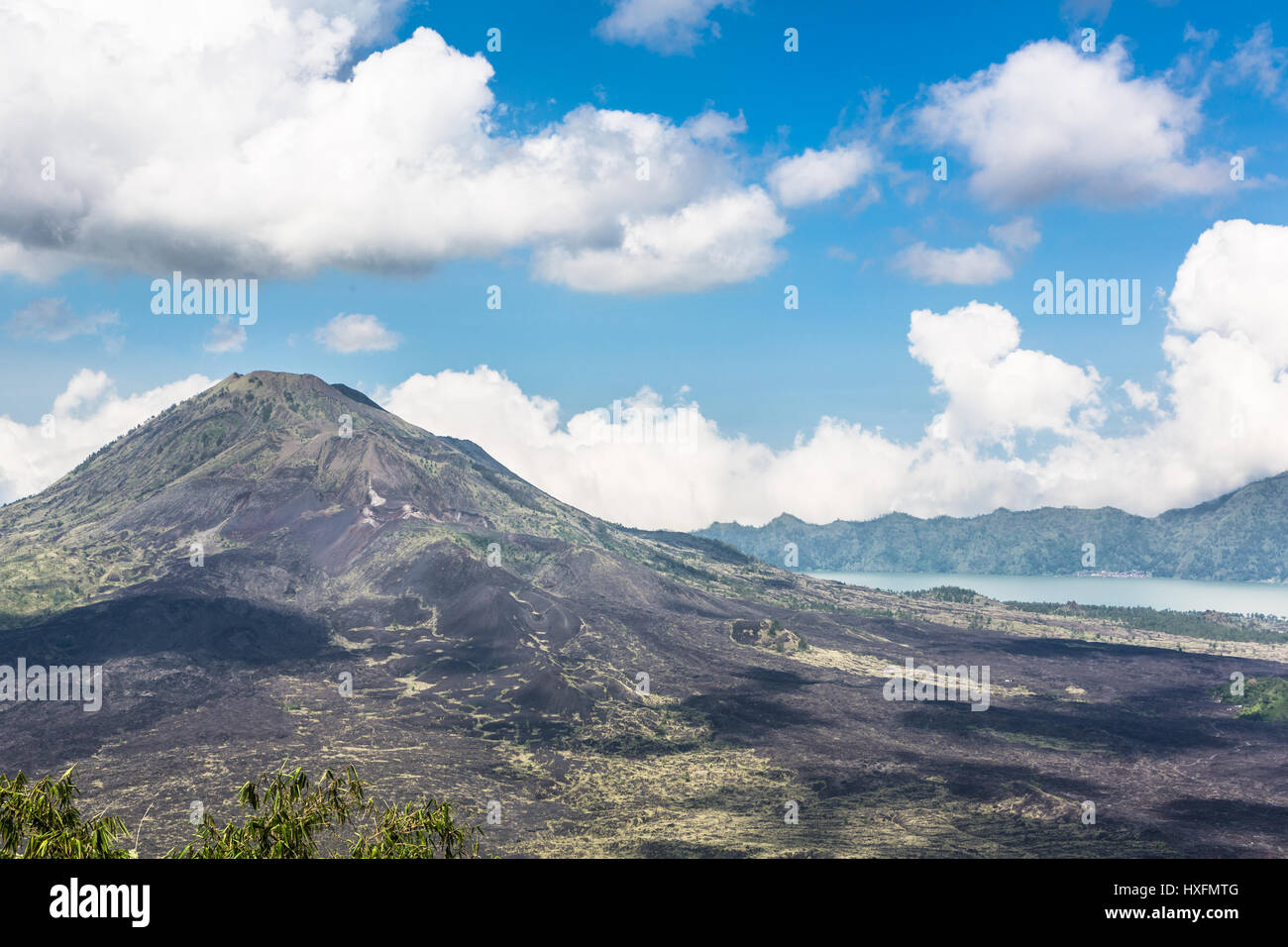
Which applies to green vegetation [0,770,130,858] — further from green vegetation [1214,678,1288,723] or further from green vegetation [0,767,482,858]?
green vegetation [1214,678,1288,723]

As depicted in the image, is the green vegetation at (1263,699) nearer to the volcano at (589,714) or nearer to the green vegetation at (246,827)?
the volcano at (589,714)

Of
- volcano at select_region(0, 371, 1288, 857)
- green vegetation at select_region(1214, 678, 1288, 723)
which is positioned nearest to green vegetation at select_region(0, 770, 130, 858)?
volcano at select_region(0, 371, 1288, 857)

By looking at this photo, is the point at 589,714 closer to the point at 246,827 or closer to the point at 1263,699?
the point at 1263,699

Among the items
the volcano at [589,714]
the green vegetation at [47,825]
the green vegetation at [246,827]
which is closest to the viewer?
the green vegetation at [47,825]

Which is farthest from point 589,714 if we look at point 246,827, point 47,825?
point 47,825

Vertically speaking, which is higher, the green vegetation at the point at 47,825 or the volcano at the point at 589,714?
the green vegetation at the point at 47,825

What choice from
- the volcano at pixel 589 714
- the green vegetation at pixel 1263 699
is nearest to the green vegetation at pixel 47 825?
the volcano at pixel 589 714

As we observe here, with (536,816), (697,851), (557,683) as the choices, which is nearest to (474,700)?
(557,683)

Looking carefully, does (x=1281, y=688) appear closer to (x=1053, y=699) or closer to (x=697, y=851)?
(x=1053, y=699)

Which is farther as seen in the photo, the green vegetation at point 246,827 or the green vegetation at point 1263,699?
the green vegetation at point 1263,699
